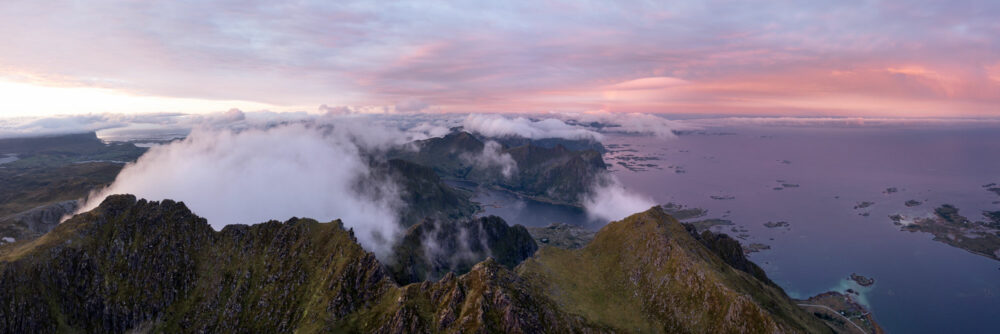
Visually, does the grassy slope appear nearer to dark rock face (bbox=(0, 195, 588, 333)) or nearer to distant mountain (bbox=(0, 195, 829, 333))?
distant mountain (bbox=(0, 195, 829, 333))

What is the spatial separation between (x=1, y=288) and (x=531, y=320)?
612 ft

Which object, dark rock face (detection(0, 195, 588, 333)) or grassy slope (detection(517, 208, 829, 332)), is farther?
dark rock face (detection(0, 195, 588, 333))

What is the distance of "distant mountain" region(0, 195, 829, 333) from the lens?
122 m

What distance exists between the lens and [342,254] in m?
156

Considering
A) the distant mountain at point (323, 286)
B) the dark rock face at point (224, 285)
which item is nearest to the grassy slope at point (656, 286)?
the distant mountain at point (323, 286)

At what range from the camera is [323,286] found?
14725cm

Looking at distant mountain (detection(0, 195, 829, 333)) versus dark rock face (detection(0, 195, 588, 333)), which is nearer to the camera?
distant mountain (detection(0, 195, 829, 333))

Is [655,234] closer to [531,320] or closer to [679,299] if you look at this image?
[679,299]

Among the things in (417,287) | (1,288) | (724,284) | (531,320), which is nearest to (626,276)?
(724,284)

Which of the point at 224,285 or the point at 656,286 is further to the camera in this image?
the point at 224,285

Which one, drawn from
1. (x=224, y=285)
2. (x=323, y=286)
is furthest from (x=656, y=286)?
(x=224, y=285)

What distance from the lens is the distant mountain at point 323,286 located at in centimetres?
12250

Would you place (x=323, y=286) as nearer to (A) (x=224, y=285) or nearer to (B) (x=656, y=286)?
(A) (x=224, y=285)

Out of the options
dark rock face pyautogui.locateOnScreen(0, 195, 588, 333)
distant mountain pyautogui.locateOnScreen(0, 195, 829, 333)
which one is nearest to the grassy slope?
distant mountain pyautogui.locateOnScreen(0, 195, 829, 333)
